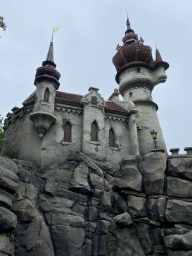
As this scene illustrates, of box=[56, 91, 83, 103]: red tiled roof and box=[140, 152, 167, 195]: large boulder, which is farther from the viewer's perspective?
box=[56, 91, 83, 103]: red tiled roof

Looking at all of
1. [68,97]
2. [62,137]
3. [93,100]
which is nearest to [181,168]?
[62,137]

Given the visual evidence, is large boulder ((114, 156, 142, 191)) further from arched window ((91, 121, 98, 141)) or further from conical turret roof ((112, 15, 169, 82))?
conical turret roof ((112, 15, 169, 82))

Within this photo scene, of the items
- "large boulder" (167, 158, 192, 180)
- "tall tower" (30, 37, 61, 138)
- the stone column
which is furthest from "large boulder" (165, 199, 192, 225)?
"tall tower" (30, 37, 61, 138)

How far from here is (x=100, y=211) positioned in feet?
54.3

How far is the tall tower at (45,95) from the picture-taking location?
64.1 feet

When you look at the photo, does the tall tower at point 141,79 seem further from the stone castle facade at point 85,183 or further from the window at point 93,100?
the window at point 93,100

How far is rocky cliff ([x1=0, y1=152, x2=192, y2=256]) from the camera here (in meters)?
12.8

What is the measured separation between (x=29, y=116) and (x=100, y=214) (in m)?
10.6

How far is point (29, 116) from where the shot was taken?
68.2ft

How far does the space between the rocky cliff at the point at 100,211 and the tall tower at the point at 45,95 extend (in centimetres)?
426

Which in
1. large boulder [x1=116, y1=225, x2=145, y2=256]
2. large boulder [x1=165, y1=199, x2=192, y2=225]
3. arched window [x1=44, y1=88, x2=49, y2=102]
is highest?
arched window [x1=44, y1=88, x2=49, y2=102]

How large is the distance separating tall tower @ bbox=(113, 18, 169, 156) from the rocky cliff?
9498mm

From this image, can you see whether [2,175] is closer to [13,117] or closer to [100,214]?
[100,214]

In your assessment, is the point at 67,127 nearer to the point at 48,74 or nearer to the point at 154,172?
the point at 48,74
